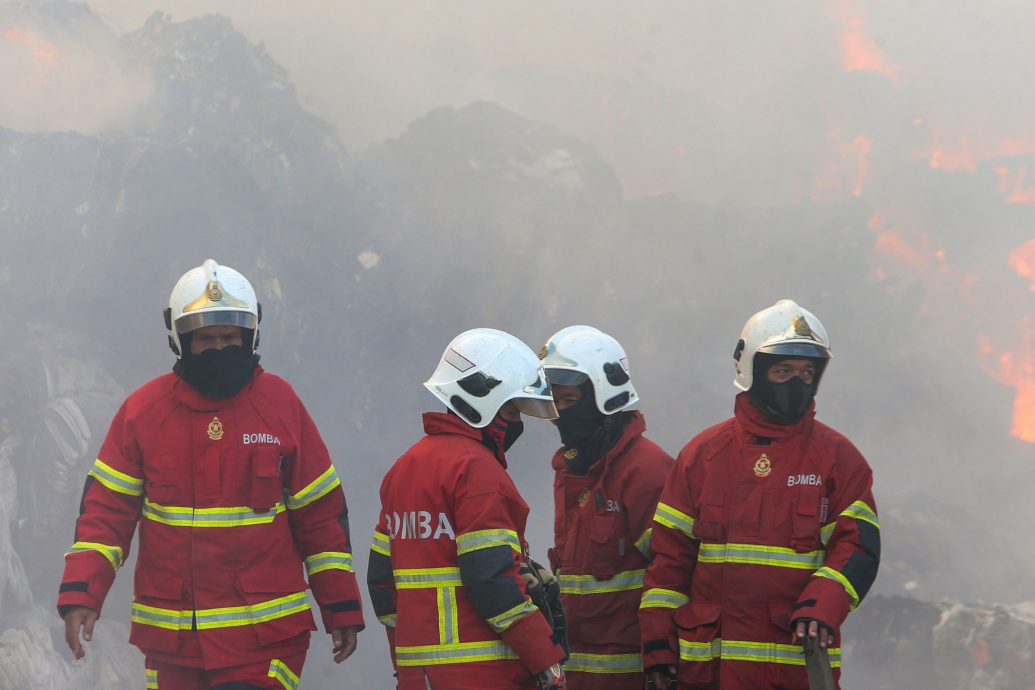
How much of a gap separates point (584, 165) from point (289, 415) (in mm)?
57155

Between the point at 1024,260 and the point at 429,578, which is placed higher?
the point at 1024,260

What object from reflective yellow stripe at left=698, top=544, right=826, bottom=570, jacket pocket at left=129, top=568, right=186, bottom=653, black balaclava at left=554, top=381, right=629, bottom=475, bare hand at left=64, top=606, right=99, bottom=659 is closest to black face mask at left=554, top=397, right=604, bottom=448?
black balaclava at left=554, top=381, right=629, bottom=475

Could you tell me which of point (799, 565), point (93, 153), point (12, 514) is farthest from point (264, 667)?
point (93, 153)

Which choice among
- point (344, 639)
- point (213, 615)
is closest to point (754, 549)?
point (344, 639)

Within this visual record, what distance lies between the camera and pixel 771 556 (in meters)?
4.05

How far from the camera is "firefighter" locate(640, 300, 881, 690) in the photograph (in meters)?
3.98

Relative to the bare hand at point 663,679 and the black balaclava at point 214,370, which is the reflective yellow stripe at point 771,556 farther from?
the black balaclava at point 214,370

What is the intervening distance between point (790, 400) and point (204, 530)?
259 cm

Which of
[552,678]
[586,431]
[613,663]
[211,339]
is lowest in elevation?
[613,663]

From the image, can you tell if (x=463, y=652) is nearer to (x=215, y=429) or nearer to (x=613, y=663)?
(x=613, y=663)

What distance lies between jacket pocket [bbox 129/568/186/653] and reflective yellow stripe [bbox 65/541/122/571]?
13cm

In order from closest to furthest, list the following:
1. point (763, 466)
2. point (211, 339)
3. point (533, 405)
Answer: point (533, 405), point (763, 466), point (211, 339)

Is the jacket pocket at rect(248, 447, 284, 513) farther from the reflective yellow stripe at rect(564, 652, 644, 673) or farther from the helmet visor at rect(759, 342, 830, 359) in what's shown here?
the helmet visor at rect(759, 342, 830, 359)

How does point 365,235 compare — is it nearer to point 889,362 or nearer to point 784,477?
point 889,362
